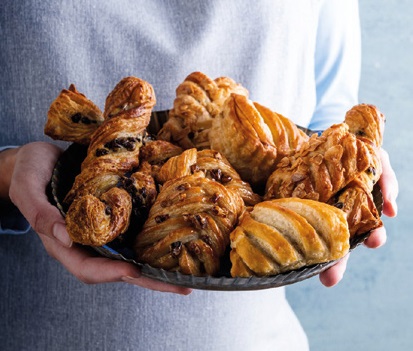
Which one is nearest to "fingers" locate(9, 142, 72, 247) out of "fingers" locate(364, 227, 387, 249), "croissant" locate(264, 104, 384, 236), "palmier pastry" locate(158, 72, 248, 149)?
"palmier pastry" locate(158, 72, 248, 149)

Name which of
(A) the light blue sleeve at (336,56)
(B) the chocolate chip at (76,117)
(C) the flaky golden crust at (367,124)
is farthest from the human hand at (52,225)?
(A) the light blue sleeve at (336,56)

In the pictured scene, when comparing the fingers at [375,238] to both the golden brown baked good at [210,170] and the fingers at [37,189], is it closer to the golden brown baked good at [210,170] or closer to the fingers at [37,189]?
the golden brown baked good at [210,170]

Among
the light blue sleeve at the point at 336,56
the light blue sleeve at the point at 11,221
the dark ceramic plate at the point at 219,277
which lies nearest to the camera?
the dark ceramic plate at the point at 219,277

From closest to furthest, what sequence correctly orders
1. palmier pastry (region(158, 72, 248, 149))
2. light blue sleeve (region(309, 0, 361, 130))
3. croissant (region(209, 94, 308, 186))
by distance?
croissant (region(209, 94, 308, 186)) < palmier pastry (region(158, 72, 248, 149)) < light blue sleeve (region(309, 0, 361, 130))

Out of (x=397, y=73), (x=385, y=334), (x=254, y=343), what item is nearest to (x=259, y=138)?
(x=254, y=343)

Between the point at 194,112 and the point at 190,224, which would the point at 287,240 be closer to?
the point at 190,224

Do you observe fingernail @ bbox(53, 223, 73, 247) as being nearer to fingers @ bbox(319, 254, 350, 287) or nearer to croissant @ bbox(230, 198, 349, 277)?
croissant @ bbox(230, 198, 349, 277)
